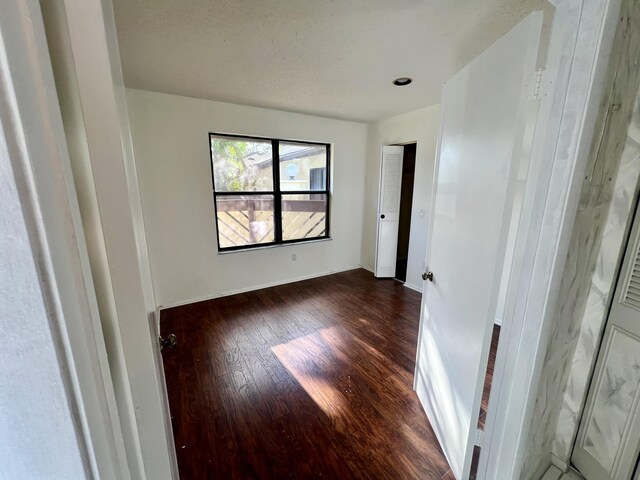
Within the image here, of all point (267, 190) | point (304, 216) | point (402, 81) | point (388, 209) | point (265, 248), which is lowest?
point (265, 248)

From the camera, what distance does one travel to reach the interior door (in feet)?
3.07

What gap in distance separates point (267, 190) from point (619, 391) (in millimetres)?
3251

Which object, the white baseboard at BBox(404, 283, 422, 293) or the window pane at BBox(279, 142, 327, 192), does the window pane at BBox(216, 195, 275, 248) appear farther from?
the white baseboard at BBox(404, 283, 422, 293)

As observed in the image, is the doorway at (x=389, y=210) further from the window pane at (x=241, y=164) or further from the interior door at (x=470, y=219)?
the interior door at (x=470, y=219)

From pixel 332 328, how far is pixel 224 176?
83.1 inches

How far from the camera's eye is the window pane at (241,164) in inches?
120

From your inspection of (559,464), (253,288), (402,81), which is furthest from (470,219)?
(253,288)

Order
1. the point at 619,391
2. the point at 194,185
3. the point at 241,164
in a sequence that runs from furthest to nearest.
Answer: the point at 241,164 < the point at 194,185 < the point at 619,391

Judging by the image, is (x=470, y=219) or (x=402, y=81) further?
(x=402, y=81)

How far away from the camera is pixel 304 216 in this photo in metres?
3.81

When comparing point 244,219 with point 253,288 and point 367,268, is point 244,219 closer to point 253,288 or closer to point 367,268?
point 253,288

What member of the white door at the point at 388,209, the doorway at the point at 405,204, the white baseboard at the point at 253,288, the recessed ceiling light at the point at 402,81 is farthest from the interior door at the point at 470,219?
the doorway at the point at 405,204

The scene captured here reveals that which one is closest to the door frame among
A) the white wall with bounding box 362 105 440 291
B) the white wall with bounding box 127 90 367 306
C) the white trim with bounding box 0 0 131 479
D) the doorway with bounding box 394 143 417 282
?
the white trim with bounding box 0 0 131 479

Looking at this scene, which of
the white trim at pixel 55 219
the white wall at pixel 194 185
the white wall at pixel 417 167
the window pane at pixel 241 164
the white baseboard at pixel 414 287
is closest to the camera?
the white trim at pixel 55 219
